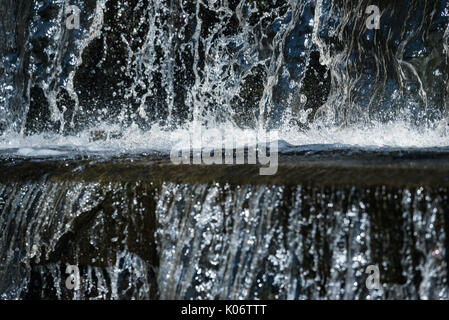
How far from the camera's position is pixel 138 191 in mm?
3260

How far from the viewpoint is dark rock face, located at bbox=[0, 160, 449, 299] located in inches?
109

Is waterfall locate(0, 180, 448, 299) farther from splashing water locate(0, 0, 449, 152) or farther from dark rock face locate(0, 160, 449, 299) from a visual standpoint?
splashing water locate(0, 0, 449, 152)

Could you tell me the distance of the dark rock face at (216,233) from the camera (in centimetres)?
276

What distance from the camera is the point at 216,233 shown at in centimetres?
309

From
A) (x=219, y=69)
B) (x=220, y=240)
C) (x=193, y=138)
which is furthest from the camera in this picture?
(x=219, y=69)

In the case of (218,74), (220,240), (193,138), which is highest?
(218,74)

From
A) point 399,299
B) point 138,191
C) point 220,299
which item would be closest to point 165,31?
point 138,191

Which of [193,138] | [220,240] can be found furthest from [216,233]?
[193,138]

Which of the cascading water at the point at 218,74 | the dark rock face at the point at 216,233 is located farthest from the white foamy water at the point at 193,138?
the dark rock face at the point at 216,233

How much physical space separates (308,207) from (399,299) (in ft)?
1.79

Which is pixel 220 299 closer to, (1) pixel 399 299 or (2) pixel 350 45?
(1) pixel 399 299

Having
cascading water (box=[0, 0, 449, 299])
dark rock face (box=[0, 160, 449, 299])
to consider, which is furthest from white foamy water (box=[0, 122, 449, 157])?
dark rock face (box=[0, 160, 449, 299])

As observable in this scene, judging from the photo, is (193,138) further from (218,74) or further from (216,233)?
(216,233)

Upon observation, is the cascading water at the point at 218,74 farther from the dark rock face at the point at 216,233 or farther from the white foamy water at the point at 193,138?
the dark rock face at the point at 216,233
